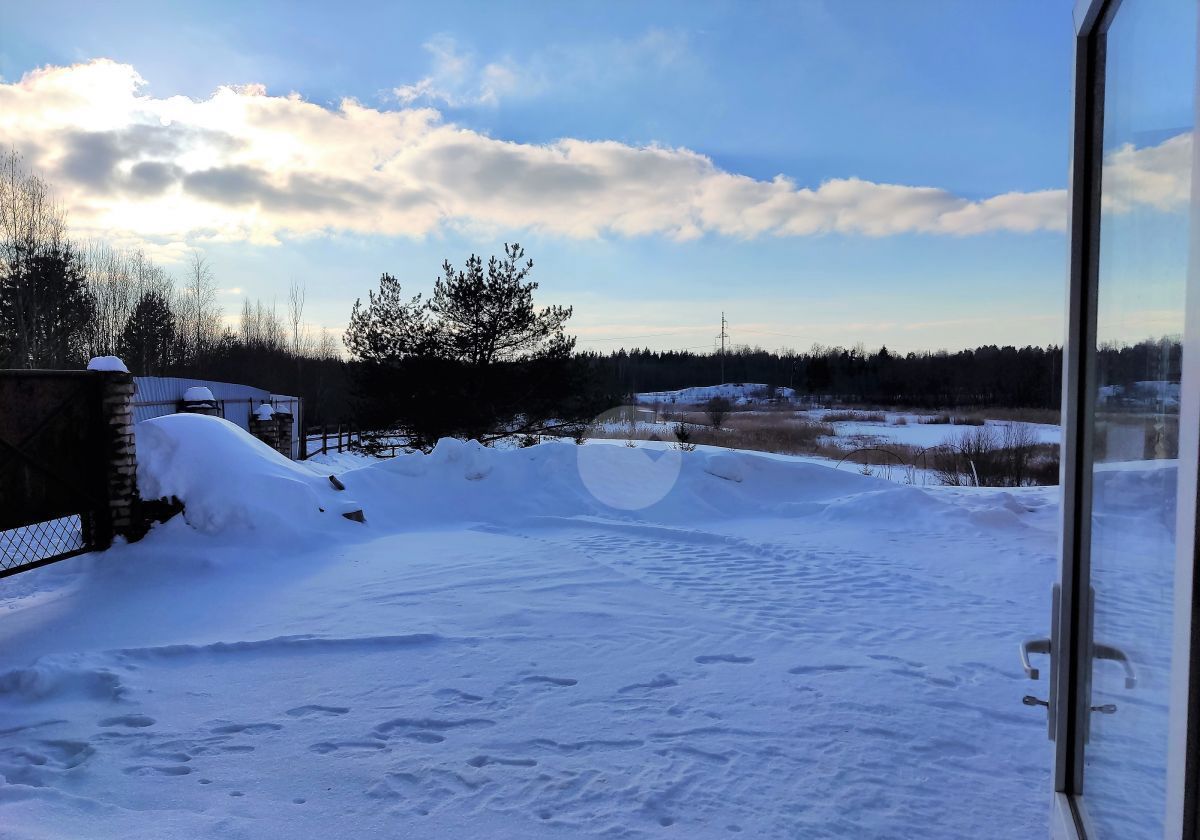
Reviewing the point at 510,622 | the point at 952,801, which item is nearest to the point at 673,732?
the point at 952,801

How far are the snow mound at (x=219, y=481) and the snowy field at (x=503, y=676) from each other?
1.2 inches

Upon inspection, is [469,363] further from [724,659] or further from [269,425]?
[724,659]

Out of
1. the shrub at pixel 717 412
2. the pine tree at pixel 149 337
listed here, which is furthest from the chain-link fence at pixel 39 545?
the shrub at pixel 717 412

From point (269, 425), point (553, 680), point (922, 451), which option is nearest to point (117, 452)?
point (553, 680)

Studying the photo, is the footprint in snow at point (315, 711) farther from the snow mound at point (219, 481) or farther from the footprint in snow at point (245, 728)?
the snow mound at point (219, 481)

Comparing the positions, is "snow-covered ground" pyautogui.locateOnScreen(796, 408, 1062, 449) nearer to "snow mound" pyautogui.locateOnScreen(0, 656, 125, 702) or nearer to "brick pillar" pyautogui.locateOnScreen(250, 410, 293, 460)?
"brick pillar" pyautogui.locateOnScreen(250, 410, 293, 460)

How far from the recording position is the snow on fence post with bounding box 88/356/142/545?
6.71 metres

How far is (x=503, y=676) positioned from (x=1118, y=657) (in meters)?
3.50

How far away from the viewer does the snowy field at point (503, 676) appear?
2898 mm

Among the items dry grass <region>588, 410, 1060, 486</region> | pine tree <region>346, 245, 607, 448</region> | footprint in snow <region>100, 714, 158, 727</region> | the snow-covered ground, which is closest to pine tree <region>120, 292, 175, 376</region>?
pine tree <region>346, 245, 607, 448</region>

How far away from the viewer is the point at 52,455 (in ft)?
20.7

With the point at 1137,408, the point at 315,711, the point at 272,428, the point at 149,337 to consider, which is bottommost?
the point at 315,711

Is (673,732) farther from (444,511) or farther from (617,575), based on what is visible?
(444,511)

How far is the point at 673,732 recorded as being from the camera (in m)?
3.55
